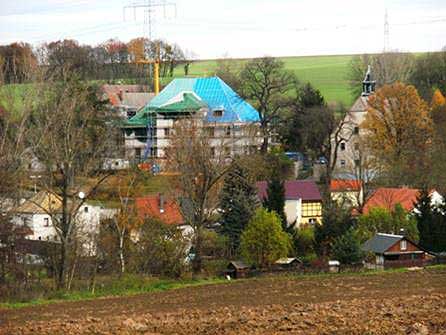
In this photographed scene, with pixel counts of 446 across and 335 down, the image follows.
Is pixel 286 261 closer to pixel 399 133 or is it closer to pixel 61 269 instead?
pixel 61 269

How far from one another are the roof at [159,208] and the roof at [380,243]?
639cm

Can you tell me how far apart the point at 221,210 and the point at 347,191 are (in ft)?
30.0

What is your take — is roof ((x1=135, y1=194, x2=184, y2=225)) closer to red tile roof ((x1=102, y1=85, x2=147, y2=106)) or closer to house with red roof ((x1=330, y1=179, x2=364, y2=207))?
house with red roof ((x1=330, y1=179, x2=364, y2=207))

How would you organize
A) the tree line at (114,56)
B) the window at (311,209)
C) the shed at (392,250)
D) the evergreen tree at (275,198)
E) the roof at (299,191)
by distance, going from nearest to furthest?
the shed at (392,250) → the evergreen tree at (275,198) → the roof at (299,191) → the window at (311,209) → the tree line at (114,56)

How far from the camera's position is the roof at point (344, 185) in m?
39.4

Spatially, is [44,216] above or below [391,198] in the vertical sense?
below

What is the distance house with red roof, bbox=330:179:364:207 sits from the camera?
3703 cm

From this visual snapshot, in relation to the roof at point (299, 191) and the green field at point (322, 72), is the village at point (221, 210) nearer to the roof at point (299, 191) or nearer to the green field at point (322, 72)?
the roof at point (299, 191)

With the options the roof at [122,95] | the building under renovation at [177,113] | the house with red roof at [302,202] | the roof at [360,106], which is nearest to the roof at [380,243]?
the house with red roof at [302,202]

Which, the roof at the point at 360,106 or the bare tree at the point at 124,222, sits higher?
the roof at the point at 360,106

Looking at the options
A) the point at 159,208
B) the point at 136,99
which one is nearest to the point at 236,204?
the point at 159,208

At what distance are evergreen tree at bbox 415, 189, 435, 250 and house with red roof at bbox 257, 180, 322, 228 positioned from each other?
604cm

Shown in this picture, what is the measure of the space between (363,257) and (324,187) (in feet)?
45.4

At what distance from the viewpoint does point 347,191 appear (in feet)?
129
